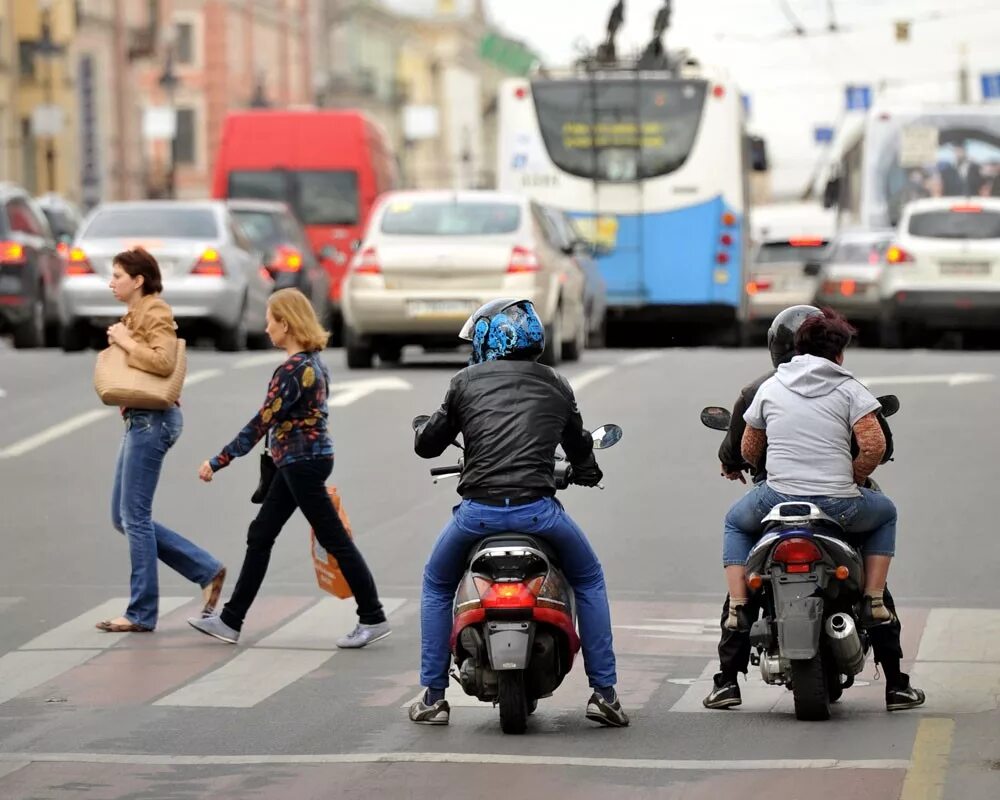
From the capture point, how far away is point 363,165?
3816 cm

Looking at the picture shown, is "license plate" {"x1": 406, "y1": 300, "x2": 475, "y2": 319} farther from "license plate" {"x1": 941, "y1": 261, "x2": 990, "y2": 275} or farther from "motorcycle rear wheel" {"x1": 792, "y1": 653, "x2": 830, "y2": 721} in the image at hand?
"motorcycle rear wheel" {"x1": 792, "y1": 653, "x2": 830, "y2": 721}

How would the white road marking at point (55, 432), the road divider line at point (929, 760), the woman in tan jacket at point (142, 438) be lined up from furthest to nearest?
1. the white road marking at point (55, 432)
2. the woman in tan jacket at point (142, 438)
3. the road divider line at point (929, 760)

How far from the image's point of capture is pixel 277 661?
425 inches

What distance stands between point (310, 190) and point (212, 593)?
87.1ft

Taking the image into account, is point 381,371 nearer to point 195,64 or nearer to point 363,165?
point 363,165

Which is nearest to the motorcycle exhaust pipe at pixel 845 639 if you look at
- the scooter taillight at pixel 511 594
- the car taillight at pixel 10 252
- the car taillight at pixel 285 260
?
the scooter taillight at pixel 511 594

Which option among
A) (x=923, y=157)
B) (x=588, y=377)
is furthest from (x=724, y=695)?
(x=923, y=157)

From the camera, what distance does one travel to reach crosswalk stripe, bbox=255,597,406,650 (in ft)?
37.1

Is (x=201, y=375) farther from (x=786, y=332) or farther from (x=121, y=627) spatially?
(x=786, y=332)

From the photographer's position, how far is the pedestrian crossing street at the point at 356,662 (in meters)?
9.71

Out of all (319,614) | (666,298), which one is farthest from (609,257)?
(319,614)

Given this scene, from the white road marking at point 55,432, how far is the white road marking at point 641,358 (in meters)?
5.38

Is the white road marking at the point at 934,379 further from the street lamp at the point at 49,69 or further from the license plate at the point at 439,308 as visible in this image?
the street lamp at the point at 49,69

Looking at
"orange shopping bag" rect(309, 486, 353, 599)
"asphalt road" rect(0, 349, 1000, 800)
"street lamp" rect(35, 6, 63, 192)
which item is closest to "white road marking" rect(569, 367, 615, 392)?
"asphalt road" rect(0, 349, 1000, 800)
